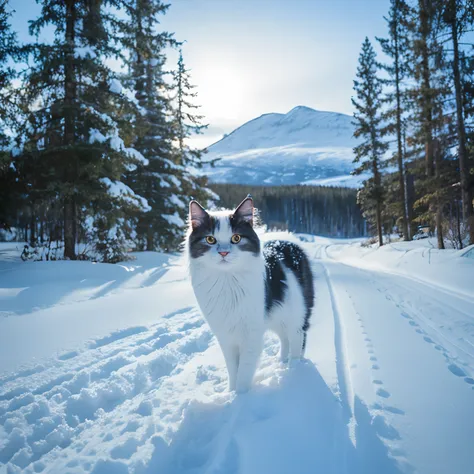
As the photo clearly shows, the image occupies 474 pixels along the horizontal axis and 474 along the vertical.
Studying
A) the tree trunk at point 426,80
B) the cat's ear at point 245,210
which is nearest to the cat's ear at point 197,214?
the cat's ear at point 245,210

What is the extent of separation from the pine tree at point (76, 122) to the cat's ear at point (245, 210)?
7.83 metres

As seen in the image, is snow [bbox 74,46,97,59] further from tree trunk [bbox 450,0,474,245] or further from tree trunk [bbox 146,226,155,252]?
tree trunk [bbox 450,0,474,245]

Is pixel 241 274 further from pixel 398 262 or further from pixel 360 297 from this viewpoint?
pixel 398 262

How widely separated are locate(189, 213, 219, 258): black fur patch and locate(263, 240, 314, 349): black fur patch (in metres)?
0.79

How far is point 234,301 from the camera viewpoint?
2.60 meters

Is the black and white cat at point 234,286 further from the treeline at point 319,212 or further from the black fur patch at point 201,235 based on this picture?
the treeline at point 319,212

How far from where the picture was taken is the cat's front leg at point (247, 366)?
8.50 ft

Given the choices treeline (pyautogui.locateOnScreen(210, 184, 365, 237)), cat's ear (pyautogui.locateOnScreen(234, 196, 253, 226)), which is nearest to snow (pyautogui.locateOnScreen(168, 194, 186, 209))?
cat's ear (pyautogui.locateOnScreen(234, 196, 253, 226))

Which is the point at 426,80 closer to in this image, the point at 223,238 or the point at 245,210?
the point at 245,210

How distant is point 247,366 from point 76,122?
1004cm

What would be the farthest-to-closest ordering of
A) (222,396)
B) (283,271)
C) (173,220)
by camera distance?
(173,220)
(283,271)
(222,396)

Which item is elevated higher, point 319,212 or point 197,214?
point 319,212

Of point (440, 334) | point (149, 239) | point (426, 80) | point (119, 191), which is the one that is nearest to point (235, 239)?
point (440, 334)

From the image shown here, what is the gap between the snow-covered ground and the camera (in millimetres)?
1861
